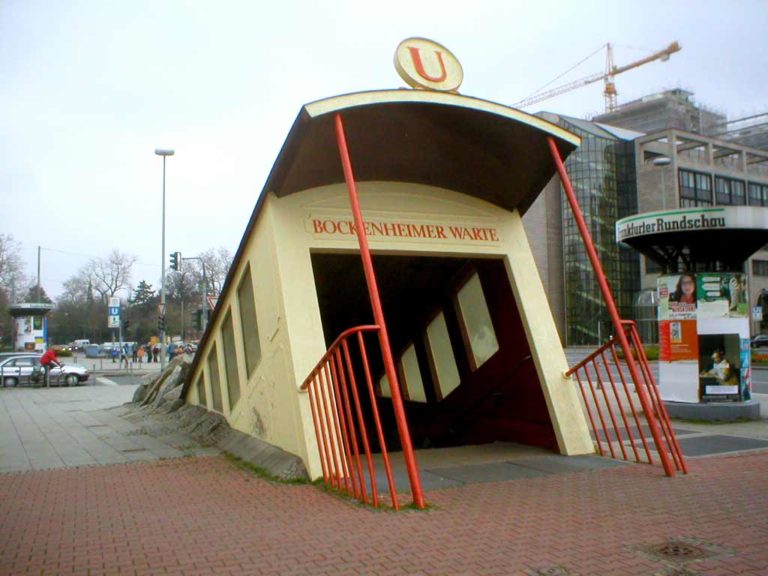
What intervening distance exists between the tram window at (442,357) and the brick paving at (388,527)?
4.65m

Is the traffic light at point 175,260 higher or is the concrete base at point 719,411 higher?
the traffic light at point 175,260

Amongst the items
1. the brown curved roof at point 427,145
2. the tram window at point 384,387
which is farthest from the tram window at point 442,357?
the brown curved roof at point 427,145

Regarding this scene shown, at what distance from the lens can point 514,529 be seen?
19.1 ft

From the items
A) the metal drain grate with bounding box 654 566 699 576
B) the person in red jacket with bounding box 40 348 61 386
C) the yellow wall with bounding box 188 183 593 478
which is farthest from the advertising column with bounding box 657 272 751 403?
the person in red jacket with bounding box 40 348 61 386

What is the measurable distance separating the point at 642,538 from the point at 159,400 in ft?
40.7

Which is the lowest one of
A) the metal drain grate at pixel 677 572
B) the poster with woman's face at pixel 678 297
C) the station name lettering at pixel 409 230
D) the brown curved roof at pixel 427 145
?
the metal drain grate at pixel 677 572

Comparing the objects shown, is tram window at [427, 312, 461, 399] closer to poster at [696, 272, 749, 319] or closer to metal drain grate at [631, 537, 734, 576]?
poster at [696, 272, 749, 319]

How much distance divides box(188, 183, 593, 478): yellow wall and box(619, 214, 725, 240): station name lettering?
488cm

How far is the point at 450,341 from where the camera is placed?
12.4 metres

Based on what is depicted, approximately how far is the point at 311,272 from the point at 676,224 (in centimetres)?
814

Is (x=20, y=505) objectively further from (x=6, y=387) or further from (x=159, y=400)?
(x=6, y=387)

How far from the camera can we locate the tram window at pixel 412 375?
13867mm

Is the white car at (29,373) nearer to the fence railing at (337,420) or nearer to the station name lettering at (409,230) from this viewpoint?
the station name lettering at (409,230)

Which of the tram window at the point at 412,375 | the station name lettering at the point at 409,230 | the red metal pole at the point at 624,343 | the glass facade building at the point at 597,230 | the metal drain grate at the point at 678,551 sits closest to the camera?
the metal drain grate at the point at 678,551
